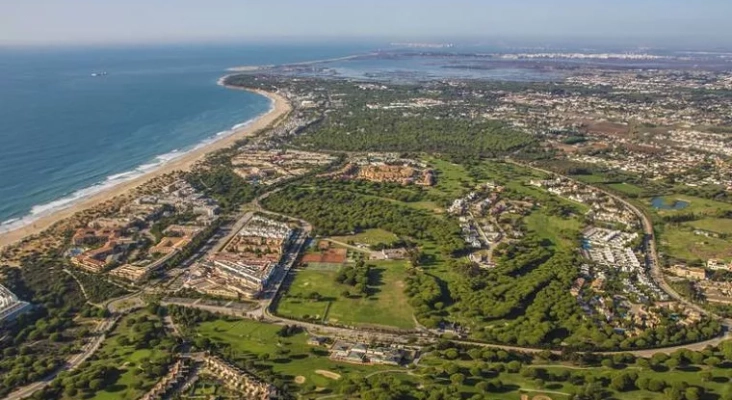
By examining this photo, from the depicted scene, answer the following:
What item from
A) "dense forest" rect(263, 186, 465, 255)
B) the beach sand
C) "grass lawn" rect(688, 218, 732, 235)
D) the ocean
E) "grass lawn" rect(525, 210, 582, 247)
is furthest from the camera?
the ocean

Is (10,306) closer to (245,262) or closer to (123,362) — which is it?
(123,362)

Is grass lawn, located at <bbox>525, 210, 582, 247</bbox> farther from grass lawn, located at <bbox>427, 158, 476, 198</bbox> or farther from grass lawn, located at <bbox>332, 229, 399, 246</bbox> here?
grass lawn, located at <bbox>332, 229, 399, 246</bbox>

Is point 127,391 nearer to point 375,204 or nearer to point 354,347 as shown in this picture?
point 354,347

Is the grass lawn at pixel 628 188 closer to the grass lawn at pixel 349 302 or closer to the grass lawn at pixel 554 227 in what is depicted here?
the grass lawn at pixel 554 227

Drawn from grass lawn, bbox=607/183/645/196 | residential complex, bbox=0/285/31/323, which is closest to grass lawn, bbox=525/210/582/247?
grass lawn, bbox=607/183/645/196

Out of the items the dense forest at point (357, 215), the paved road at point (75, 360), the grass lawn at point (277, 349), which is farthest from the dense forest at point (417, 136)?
the paved road at point (75, 360)

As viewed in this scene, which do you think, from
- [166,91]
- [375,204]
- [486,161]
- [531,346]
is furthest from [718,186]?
[166,91]
